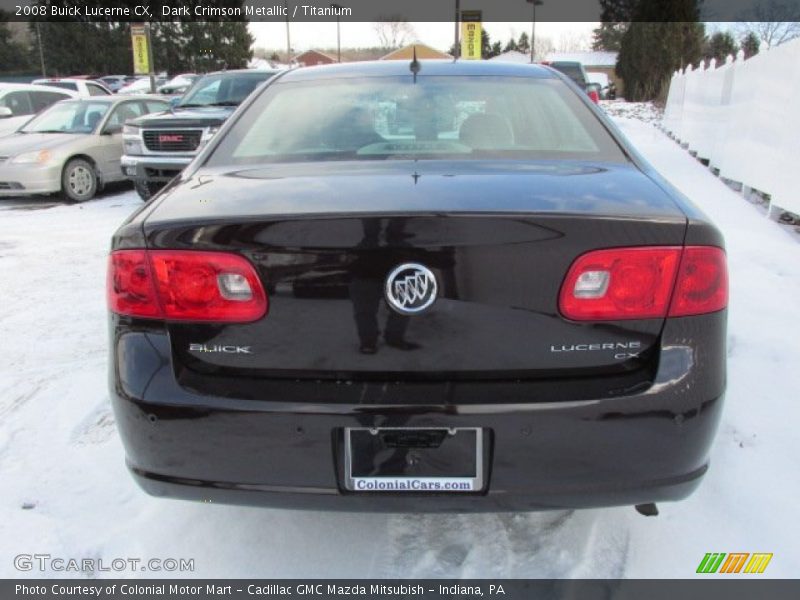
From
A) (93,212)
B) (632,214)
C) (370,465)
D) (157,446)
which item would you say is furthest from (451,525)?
(93,212)

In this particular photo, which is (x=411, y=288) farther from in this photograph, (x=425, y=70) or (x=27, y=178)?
(x=27, y=178)

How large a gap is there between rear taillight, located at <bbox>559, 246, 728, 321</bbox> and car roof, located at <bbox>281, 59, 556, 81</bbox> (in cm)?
148

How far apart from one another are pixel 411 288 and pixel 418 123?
1.16m

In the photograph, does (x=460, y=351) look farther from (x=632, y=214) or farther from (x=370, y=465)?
(x=632, y=214)

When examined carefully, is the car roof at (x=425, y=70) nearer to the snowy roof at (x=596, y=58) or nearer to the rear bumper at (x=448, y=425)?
the rear bumper at (x=448, y=425)

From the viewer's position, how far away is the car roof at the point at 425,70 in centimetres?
301

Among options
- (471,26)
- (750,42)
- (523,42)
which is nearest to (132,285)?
(471,26)

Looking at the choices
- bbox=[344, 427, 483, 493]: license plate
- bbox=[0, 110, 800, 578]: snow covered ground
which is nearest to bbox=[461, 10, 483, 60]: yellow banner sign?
bbox=[0, 110, 800, 578]: snow covered ground

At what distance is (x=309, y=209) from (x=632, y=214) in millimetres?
856

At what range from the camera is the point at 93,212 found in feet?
29.2

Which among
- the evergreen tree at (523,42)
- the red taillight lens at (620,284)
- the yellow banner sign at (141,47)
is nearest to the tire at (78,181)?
the red taillight lens at (620,284)

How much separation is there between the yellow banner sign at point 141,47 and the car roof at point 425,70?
1921 centimetres

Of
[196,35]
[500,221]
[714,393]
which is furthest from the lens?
[196,35]
